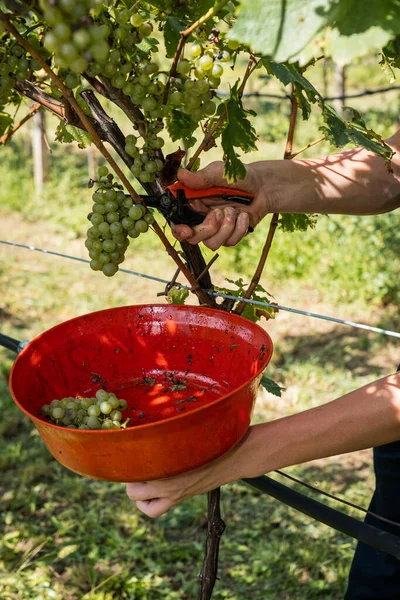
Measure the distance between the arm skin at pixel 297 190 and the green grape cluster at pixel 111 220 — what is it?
12 centimetres

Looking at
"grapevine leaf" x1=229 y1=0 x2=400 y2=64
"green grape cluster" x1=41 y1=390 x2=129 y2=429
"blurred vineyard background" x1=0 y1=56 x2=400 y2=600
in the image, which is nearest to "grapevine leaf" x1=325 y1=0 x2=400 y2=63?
"grapevine leaf" x1=229 y1=0 x2=400 y2=64

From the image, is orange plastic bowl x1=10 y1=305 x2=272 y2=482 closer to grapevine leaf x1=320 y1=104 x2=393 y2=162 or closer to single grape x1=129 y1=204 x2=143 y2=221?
single grape x1=129 y1=204 x2=143 y2=221

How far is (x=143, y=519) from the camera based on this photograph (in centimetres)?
305

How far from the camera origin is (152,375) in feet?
5.03

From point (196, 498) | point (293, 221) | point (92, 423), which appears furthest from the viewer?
point (196, 498)

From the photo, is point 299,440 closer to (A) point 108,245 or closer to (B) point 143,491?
(B) point 143,491

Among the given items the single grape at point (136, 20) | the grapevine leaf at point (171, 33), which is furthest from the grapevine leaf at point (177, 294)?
the single grape at point (136, 20)

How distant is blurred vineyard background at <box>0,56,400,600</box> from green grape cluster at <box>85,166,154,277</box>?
1454mm

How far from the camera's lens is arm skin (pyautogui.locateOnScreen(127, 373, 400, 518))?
1249 millimetres

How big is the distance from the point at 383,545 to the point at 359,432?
0.73ft

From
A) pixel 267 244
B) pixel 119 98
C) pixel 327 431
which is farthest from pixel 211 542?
pixel 119 98

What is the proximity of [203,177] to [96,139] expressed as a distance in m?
0.30

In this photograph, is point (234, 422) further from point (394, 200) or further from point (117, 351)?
point (394, 200)

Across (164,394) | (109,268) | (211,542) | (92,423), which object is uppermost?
(109,268)
